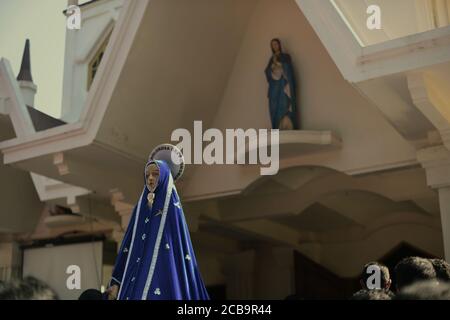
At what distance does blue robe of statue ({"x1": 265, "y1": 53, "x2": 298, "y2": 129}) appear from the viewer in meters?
8.39

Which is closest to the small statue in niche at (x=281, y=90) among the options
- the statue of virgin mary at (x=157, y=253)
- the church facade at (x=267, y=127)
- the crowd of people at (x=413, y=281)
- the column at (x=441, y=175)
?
the church facade at (x=267, y=127)

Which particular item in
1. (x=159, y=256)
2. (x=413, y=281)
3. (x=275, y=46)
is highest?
(x=275, y=46)

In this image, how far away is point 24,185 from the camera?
39.3ft

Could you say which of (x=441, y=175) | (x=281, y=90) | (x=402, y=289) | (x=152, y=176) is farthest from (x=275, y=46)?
(x=402, y=289)

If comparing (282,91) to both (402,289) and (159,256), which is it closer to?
(159,256)

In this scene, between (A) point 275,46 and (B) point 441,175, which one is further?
(A) point 275,46

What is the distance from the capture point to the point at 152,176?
18.4 feet

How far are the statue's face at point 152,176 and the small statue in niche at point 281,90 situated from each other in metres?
2.98

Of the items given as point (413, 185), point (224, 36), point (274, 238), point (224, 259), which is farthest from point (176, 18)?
point (224, 259)

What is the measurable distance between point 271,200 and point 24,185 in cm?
455

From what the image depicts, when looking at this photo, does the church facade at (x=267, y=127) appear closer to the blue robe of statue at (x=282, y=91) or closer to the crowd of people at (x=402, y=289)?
the blue robe of statue at (x=282, y=91)

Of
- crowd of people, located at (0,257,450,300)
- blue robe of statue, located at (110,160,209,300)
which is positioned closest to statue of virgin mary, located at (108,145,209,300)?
blue robe of statue, located at (110,160,209,300)

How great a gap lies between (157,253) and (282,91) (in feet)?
12.2
